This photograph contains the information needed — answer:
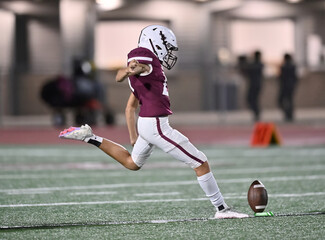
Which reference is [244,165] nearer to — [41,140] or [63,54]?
[41,140]

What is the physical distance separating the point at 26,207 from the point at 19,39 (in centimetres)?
2012

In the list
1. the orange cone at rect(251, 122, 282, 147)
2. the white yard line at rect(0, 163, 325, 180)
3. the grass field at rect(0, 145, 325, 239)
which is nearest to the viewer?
the grass field at rect(0, 145, 325, 239)

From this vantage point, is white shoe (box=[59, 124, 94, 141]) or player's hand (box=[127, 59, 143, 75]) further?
white shoe (box=[59, 124, 94, 141])

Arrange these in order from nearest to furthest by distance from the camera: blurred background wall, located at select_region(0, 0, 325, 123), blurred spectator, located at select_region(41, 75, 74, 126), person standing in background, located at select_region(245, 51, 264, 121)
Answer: blurred spectator, located at select_region(41, 75, 74, 126) → person standing in background, located at select_region(245, 51, 264, 121) → blurred background wall, located at select_region(0, 0, 325, 123)

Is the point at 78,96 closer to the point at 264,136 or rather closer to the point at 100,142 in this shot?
the point at 264,136

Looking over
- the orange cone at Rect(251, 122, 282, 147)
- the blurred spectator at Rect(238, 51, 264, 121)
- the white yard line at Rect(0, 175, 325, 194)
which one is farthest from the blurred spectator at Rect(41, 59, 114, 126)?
the white yard line at Rect(0, 175, 325, 194)

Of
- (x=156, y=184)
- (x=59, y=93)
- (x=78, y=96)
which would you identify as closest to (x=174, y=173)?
(x=156, y=184)

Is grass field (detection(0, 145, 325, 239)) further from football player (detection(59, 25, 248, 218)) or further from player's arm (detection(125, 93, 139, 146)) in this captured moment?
player's arm (detection(125, 93, 139, 146))

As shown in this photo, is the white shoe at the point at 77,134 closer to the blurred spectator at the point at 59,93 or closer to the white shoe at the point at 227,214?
the white shoe at the point at 227,214

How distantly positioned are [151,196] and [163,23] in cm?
2054

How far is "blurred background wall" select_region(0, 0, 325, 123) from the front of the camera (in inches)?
1002

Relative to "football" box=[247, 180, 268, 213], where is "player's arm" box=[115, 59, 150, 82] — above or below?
above

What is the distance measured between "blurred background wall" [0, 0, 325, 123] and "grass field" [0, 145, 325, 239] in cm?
1131

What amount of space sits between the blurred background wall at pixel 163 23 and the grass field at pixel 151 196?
11.3 metres
